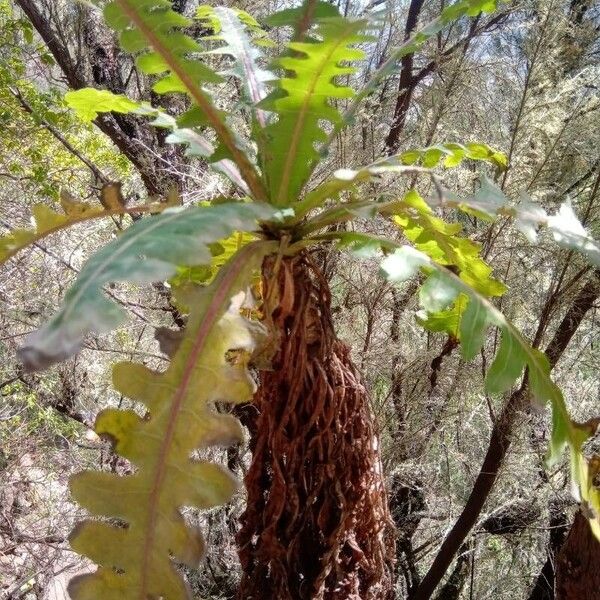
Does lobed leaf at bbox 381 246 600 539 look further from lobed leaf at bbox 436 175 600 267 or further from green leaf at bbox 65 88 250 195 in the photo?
green leaf at bbox 65 88 250 195

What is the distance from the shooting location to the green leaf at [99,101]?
64.5 inches

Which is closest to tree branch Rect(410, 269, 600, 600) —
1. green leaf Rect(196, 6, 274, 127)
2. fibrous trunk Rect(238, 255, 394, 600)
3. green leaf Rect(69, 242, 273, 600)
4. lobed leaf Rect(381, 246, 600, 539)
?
lobed leaf Rect(381, 246, 600, 539)

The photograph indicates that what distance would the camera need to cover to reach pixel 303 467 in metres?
1.28

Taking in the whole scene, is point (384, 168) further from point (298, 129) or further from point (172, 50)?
point (172, 50)

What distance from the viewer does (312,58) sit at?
126 centimetres

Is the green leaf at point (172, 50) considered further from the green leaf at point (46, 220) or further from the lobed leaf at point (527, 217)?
the lobed leaf at point (527, 217)

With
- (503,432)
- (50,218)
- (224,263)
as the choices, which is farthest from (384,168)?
(503,432)

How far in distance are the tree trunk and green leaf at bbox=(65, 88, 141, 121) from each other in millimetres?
1449

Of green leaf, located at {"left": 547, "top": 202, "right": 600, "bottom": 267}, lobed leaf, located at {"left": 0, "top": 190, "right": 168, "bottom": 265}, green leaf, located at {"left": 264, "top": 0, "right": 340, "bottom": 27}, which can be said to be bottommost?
lobed leaf, located at {"left": 0, "top": 190, "right": 168, "bottom": 265}

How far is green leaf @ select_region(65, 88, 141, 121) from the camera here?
5.37 feet

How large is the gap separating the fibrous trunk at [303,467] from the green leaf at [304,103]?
0.19 meters

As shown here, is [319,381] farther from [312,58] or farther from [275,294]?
[312,58]

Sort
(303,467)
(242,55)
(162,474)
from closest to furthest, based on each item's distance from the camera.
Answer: (162,474)
(303,467)
(242,55)

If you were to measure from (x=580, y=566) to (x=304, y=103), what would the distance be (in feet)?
4.00
